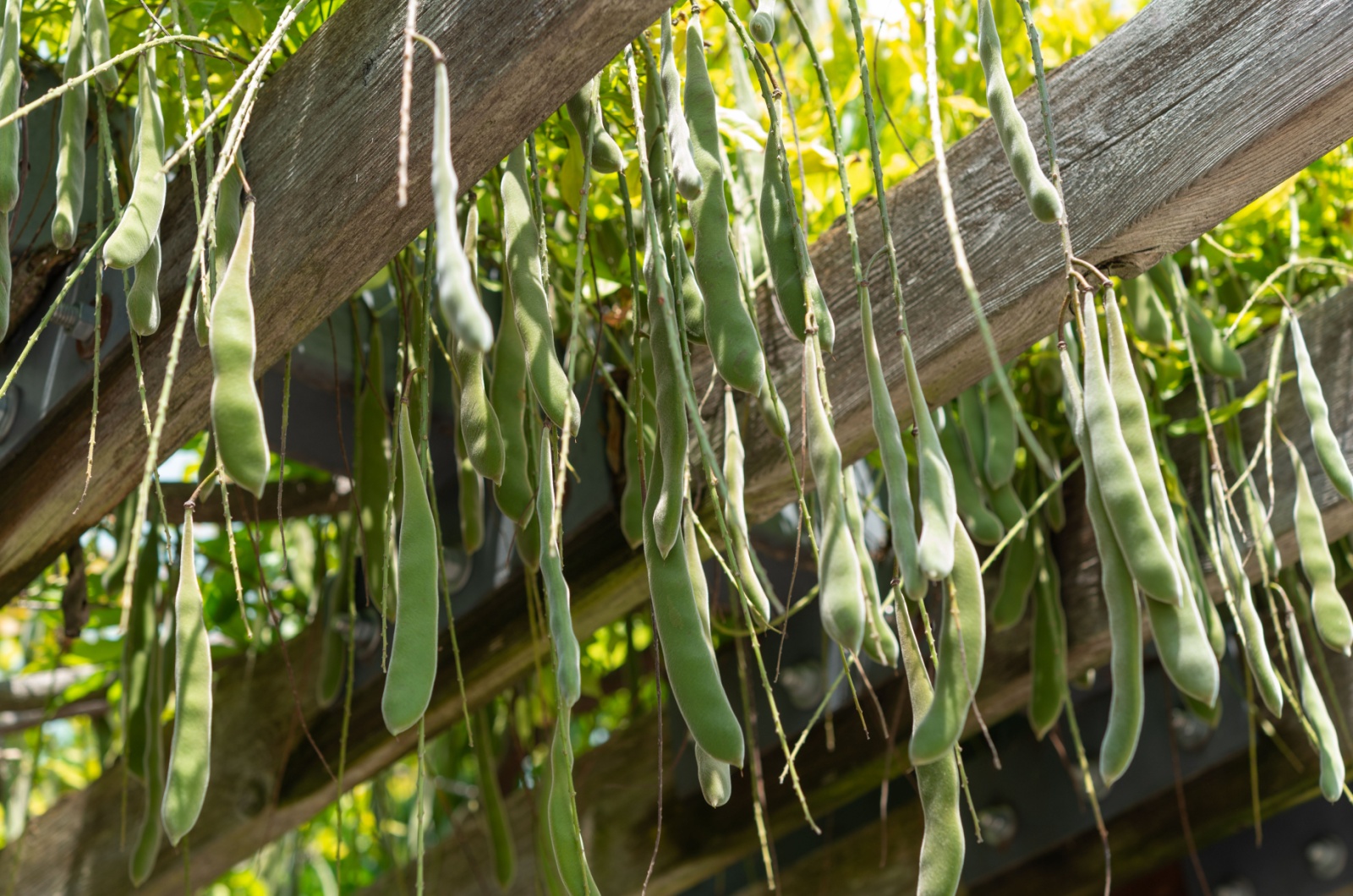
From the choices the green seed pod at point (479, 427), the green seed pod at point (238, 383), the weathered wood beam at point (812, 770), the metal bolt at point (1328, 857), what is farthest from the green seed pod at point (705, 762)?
the metal bolt at point (1328, 857)

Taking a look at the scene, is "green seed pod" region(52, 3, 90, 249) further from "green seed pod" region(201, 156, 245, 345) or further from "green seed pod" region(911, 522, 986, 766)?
"green seed pod" region(911, 522, 986, 766)

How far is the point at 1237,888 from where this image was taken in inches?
74.2

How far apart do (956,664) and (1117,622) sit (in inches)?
3.5

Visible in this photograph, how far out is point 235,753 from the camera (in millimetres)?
1487

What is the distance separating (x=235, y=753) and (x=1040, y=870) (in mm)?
1343

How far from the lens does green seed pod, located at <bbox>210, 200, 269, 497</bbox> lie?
0.52m

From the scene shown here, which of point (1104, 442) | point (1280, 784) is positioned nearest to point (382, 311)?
point (1104, 442)

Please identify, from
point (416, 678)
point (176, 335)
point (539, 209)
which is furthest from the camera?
point (539, 209)

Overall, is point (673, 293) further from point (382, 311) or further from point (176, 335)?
point (382, 311)

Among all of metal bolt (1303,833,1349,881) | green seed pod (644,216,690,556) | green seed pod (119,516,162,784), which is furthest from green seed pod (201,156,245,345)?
metal bolt (1303,833,1349,881)

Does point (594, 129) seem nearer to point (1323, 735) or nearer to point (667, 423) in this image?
point (667, 423)

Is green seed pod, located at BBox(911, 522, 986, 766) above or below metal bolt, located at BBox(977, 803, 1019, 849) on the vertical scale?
above

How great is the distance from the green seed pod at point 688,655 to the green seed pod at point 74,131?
1.29 feet

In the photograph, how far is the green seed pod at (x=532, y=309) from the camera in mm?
639
